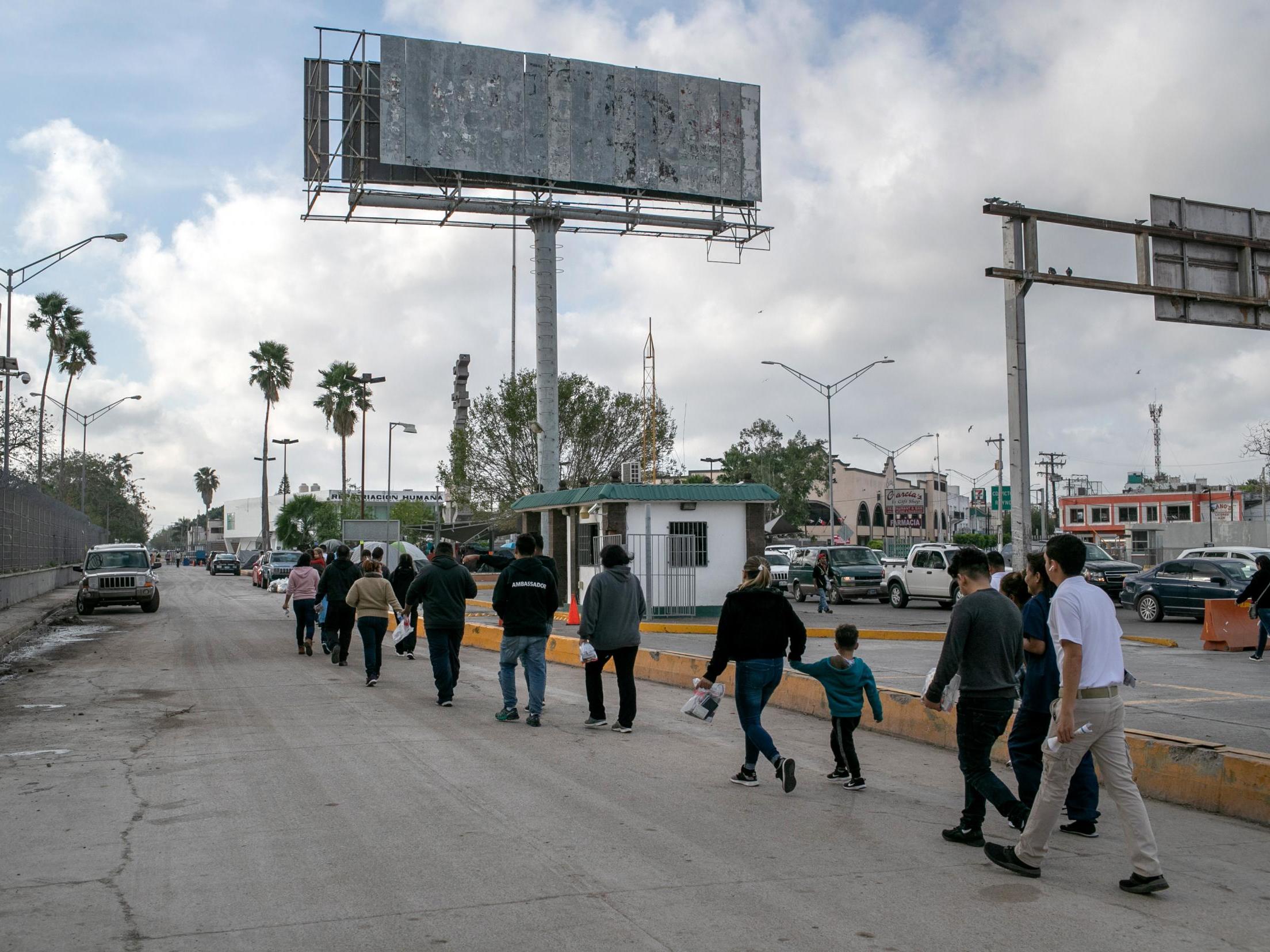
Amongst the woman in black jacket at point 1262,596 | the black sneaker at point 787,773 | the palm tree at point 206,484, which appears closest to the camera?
the black sneaker at point 787,773

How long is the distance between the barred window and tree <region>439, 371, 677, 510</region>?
73.7 ft

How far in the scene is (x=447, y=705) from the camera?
12664 millimetres

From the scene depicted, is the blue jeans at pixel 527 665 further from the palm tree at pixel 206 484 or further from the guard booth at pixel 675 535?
the palm tree at pixel 206 484

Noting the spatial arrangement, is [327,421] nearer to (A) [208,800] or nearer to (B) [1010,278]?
(B) [1010,278]

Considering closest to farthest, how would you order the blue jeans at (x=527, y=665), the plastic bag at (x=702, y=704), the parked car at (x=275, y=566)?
the plastic bag at (x=702, y=704), the blue jeans at (x=527, y=665), the parked car at (x=275, y=566)

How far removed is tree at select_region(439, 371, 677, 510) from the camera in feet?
168

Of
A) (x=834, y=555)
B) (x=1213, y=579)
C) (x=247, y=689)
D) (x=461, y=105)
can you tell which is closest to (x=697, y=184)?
(x=461, y=105)

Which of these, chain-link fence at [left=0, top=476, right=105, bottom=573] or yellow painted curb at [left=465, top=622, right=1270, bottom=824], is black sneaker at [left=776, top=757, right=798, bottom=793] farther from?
chain-link fence at [left=0, top=476, right=105, bottom=573]

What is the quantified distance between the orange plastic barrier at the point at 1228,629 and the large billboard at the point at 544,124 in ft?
73.0

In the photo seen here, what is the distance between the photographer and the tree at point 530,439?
2012 inches

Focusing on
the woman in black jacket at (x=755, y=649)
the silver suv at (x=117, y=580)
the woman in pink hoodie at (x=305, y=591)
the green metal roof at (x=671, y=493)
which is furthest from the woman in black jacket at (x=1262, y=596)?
the silver suv at (x=117, y=580)

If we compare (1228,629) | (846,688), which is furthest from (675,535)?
(846,688)

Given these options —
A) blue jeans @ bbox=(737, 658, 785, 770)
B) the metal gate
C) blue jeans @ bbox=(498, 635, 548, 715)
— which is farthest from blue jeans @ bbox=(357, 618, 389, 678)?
the metal gate

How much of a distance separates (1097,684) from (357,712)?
8.49 meters
